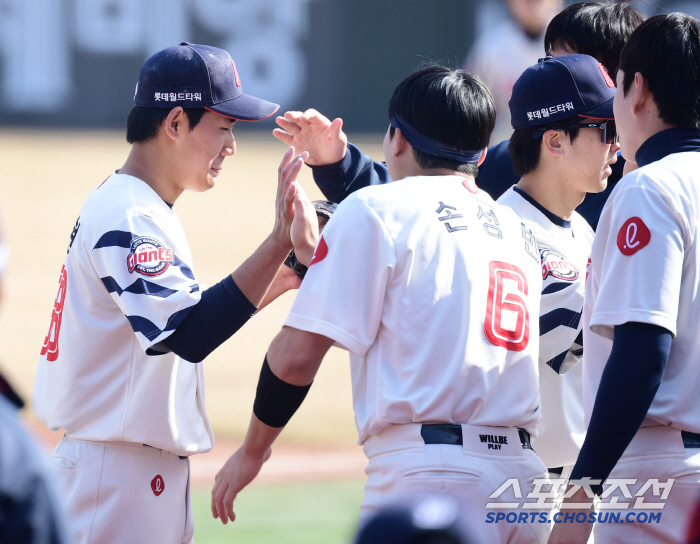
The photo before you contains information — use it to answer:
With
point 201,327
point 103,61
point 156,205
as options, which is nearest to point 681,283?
point 201,327

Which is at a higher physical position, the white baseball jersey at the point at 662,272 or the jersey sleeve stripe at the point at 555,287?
the white baseball jersey at the point at 662,272

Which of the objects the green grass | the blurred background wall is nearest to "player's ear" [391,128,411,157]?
the green grass

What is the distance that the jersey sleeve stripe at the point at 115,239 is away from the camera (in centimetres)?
240

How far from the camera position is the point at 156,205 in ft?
8.40

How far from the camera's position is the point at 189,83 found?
8.77ft

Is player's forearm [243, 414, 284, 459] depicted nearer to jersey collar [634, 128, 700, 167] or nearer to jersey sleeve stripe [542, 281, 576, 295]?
jersey sleeve stripe [542, 281, 576, 295]

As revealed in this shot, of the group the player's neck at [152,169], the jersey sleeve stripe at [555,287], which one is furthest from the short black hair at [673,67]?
the player's neck at [152,169]

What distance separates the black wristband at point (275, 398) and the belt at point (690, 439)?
878 mm

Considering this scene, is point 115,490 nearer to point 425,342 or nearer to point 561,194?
point 425,342

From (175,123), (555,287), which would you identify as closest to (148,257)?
(175,123)

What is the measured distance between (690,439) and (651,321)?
316 millimetres

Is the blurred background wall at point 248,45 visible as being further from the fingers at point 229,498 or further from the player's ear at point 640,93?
the fingers at point 229,498

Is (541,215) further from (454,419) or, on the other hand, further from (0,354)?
(0,354)

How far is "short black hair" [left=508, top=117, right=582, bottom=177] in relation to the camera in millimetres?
2676
